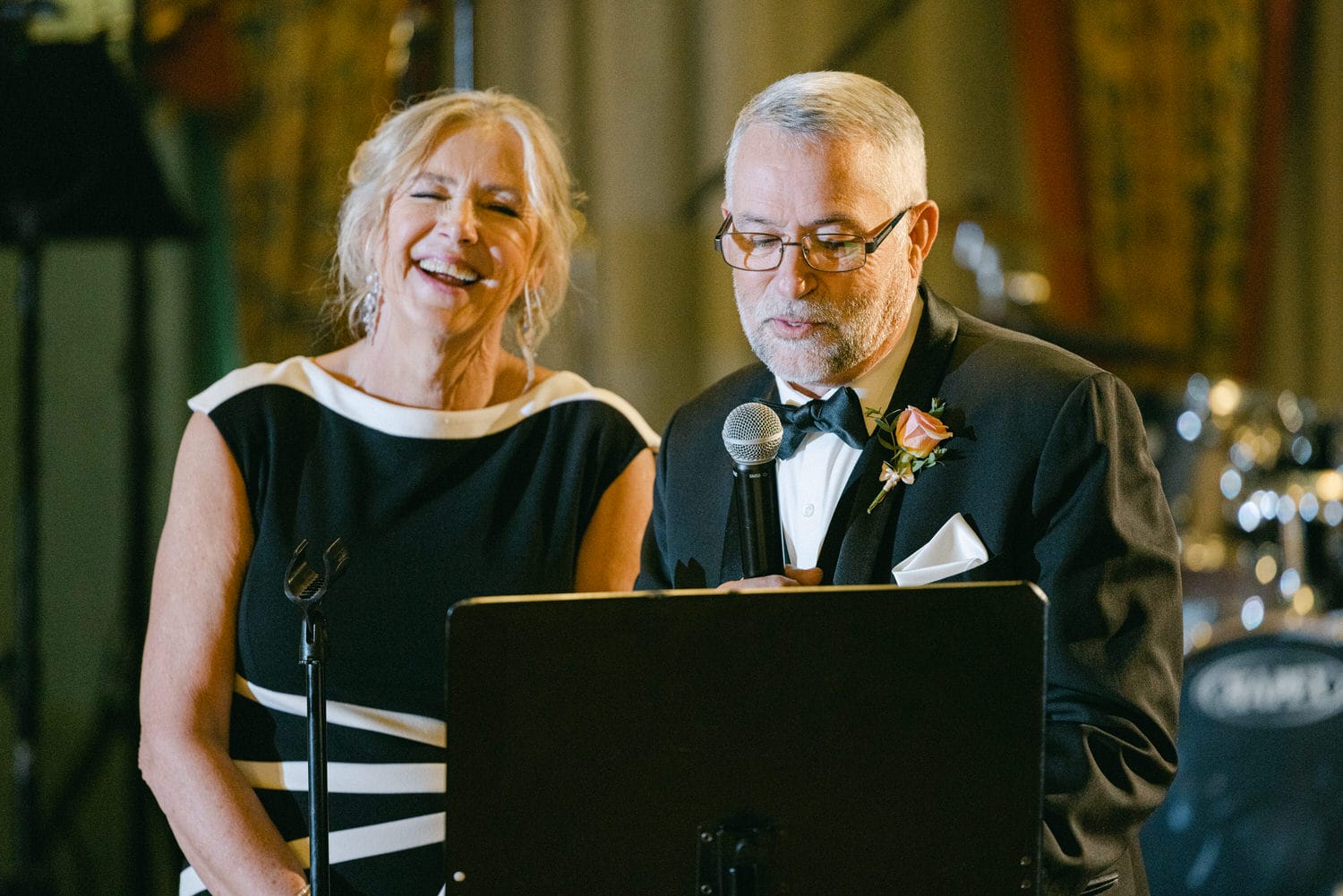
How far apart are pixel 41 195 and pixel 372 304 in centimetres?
176

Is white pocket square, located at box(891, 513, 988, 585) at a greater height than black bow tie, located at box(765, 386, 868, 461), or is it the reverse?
black bow tie, located at box(765, 386, 868, 461)

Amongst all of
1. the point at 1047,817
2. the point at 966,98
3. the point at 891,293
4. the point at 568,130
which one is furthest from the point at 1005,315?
the point at 1047,817

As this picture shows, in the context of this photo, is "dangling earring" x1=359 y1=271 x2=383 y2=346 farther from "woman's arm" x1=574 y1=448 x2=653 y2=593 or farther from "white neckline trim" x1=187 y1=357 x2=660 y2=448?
"woman's arm" x1=574 y1=448 x2=653 y2=593

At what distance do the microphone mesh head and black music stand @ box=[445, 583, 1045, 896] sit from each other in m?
0.33

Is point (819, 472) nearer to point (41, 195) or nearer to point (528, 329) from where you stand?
point (528, 329)

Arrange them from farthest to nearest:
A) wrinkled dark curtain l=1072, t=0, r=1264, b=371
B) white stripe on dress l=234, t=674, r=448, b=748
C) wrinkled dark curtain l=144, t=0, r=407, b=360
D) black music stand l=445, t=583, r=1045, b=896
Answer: wrinkled dark curtain l=1072, t=0, r=1264, b=371 < wrinkled dark curtain l=144, t=0, r=407, b=360 < white stripe on dress l=234, t=674, r=448, b=748 < black music stand l=445, t=583, r=1045, b=896

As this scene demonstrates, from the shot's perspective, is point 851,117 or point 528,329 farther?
point 528,329

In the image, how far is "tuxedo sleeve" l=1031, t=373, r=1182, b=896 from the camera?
1329 mm

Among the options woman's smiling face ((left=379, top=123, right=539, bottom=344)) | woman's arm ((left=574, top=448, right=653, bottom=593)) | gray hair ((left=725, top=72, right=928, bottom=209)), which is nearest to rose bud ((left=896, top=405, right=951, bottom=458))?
gray hair ((left=725, top=72, right=928, bottom=209))

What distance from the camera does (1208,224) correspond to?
537cm

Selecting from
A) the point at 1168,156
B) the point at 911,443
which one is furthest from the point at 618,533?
the point at 1168,156

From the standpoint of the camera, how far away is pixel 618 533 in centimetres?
188

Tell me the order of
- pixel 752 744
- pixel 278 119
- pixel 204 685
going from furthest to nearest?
pixel 278 119 < pixel 204 685 < pixel 752 744

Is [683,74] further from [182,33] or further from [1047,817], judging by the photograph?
[1047,817]
